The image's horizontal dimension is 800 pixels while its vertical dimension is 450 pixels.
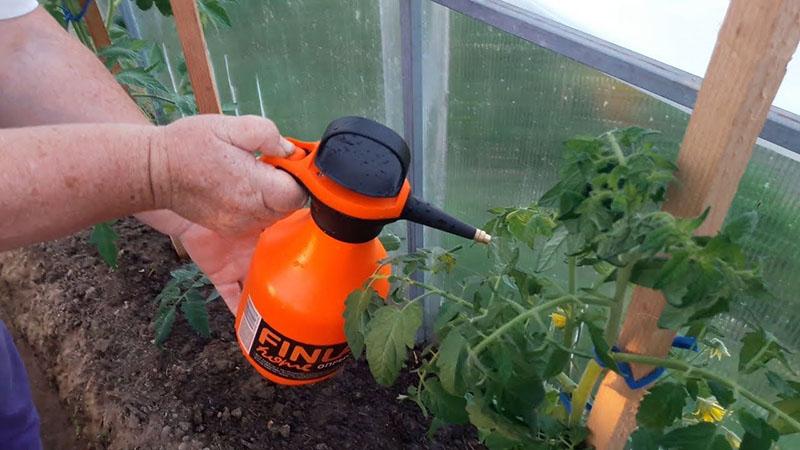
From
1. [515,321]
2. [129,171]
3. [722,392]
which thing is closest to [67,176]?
[129,171]

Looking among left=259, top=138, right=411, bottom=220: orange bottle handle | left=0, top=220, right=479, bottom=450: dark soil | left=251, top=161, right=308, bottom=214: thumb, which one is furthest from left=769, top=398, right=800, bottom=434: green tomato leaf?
left=0, top=220, right=479, bottom=450: dark soil

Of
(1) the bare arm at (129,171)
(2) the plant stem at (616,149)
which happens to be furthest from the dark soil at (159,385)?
(2) the plant stem at (616,149)

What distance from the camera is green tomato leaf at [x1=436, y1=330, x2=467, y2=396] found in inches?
28.5

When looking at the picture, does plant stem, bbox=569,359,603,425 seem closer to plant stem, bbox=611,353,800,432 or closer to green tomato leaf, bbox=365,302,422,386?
plant stem, bbox=611,353,800,432

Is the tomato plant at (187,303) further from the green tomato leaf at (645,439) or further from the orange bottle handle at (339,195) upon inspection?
the green tomato leaf at (645,439)

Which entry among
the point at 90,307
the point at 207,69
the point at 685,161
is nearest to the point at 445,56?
the point at 207,69

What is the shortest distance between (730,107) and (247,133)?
19.6 inches

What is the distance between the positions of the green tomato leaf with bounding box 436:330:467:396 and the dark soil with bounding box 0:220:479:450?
0.70m

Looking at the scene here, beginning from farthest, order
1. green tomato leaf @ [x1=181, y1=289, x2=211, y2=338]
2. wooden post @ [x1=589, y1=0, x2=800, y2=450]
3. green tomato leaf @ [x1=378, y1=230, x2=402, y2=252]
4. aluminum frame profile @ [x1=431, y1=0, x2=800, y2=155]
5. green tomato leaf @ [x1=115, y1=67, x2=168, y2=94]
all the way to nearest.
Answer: green tomato leaf @ [x1=181, y1=289, x2=211, y2=338] < green tomato leaf @ [x1=115, y1=67, x2=168, y2=94] < green tomato leaf @ [x1=378, y1=230, x2=402, y2=252] < aluminum frame profile @ [x1=431, y1=0, x2=800, y2=155] < wooden post @ [x1=589, y1=0, x2=800, y2=450]

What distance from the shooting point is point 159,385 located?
1.50 meters

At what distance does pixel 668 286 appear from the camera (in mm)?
519

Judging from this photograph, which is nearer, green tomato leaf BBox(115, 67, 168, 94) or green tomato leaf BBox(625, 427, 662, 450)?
green tomato leaf BBox(625, 427, 662, 450)

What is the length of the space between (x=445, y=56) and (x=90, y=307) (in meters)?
1.16

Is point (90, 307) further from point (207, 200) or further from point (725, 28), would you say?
point (725, 28)
